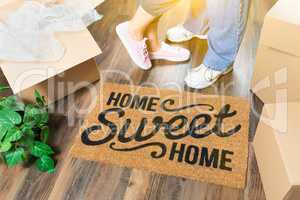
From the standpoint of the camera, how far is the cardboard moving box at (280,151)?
0.87 m

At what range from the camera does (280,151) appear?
2.98ft

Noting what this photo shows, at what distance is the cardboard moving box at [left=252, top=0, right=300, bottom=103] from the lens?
106cm

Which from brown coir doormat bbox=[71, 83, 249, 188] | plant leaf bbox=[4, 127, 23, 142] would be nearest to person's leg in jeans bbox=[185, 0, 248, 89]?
brown coir doormat bbox=[71, 83, 249, 188]

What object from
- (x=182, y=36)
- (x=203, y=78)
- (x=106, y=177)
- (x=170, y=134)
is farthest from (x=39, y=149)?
(x=182, y=36)

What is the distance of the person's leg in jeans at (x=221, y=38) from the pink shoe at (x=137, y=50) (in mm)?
227

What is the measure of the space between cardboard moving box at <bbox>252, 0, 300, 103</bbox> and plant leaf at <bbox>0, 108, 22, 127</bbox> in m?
0.94

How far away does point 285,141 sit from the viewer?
0.92 meters

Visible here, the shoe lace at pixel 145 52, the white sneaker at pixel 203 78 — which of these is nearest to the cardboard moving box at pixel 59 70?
the shoe lace at pixel 145 52

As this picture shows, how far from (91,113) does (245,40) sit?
35.0 inches

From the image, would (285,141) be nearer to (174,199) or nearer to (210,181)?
(210,181)

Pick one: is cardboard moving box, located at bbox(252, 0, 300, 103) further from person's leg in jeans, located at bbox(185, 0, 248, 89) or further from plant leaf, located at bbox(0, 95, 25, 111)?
plant leaf, located at bbox(0, 95, 25, 111)

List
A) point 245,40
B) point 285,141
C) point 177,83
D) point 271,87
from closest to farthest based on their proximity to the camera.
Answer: point 285,141
point 271,87
point 177,83
point 245,40

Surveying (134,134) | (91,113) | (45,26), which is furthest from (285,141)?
(45,26)

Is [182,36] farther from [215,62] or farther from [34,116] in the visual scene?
[34,116]
